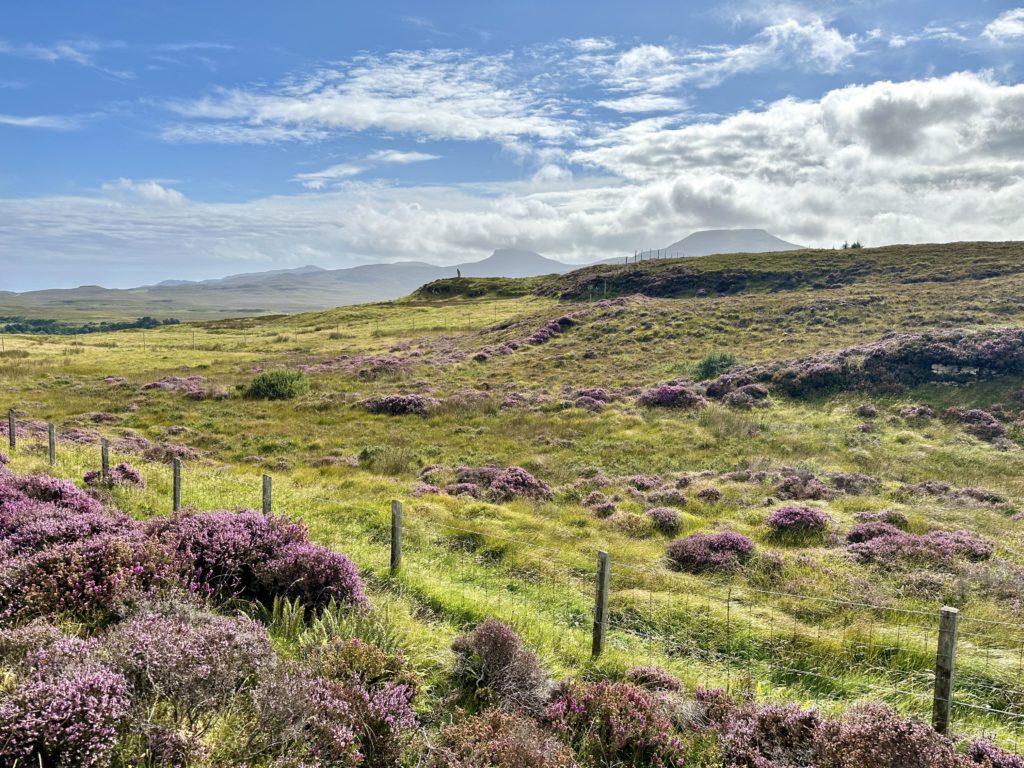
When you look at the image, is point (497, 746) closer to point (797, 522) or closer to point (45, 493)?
point (45, 493)

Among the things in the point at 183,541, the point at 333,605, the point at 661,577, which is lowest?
the point at 661,577

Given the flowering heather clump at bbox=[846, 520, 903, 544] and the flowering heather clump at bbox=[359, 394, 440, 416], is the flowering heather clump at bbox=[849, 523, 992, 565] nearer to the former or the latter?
the flowering heather clump at bbox=[846, 520, 903, 544]

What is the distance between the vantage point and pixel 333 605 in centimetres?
792

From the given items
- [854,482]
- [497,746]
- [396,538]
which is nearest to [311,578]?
[396,538]

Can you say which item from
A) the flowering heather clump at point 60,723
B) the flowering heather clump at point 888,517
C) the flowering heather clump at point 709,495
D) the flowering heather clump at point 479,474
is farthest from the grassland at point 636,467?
the flowering heather clump at point 60,723

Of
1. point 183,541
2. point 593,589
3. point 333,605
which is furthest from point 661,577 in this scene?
point 183,541

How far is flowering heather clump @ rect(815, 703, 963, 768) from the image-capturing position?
5.21 m

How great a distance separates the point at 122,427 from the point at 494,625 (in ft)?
93.0

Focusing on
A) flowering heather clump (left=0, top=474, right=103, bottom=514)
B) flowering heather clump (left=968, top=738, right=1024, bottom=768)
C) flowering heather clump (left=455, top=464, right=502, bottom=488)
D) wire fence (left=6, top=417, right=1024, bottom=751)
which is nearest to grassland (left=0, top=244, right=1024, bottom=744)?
wire fence (left=6, top=417, right=1024, bottom=751)

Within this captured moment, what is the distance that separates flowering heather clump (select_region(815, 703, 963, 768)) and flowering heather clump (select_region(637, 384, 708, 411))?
2418 centimetres

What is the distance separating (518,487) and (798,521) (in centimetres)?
818

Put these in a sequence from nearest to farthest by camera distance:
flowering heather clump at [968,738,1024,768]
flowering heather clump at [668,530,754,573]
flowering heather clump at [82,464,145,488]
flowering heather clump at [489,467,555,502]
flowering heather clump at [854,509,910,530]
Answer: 1. flowering heather clump at [968,738,1024,768]
2. flowering heather clump at [668,530,754,573]
3. flowering heather clump at [854,509,910,530]
4. flowering heather clump at [82,464,145,488]
5. flowering heather clump at [489,467,555,502]

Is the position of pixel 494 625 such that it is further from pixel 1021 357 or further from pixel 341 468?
pixel 1021 357

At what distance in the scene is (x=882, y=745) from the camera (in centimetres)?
537
